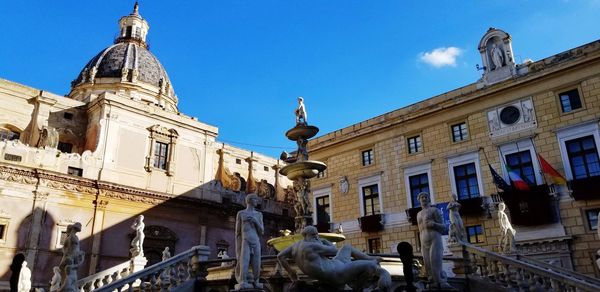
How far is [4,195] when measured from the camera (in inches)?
852

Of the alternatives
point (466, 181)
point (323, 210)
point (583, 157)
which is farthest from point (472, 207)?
point (323, 210)

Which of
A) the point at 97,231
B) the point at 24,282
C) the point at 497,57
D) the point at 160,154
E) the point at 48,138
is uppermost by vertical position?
the point at 497,57

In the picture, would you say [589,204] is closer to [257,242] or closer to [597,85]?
[597,85]

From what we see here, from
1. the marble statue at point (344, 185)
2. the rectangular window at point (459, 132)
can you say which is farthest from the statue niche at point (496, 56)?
the marble statue at point (344, 185)

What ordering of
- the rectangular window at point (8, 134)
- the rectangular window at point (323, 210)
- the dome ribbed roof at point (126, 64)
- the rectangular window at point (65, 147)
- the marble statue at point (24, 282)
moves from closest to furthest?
the marble statue at point (24, 282) → the rectangular window at point (8, 134) → the rectangular window at point (323, 210) → the rectangular window at point (65, 147) → the dome ribbed roof at point (126, 64)

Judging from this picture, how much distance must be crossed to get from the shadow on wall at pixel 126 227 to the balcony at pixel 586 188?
15008 mm

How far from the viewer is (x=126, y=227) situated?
25438 mm

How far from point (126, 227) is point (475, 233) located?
19.0 meters

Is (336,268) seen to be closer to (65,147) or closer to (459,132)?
(459,132)

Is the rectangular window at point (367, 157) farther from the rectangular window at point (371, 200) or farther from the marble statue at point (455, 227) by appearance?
the marble statue at point (455, 227)

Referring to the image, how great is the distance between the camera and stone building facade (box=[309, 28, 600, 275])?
18219mm

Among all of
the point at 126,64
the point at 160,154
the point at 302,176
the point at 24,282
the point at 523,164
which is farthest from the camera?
the point at 126,64

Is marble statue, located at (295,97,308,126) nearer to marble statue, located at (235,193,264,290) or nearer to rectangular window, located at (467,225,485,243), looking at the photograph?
marble statue, located at (235,193,264,290)

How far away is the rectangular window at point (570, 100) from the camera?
755 inches
